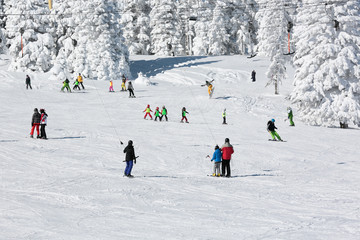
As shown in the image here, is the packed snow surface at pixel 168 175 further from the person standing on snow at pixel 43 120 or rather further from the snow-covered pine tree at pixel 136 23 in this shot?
the snow-covered pine tree at pixel 136 23

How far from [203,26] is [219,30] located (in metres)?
5.80

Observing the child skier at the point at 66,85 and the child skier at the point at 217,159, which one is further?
the child skier at the point at 66,85

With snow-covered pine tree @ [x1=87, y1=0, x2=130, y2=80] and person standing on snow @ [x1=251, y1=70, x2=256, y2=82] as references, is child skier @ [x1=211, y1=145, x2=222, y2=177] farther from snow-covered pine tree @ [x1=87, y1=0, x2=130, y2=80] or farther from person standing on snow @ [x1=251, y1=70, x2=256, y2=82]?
person standing on snow @ [x1=251, y1=70, x2=256, y2=82]

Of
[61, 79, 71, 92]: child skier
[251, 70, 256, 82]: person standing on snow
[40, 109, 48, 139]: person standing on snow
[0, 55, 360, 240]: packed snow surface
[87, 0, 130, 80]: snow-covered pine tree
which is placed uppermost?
[87, 0, 130, 80]: snow-covered pine tree

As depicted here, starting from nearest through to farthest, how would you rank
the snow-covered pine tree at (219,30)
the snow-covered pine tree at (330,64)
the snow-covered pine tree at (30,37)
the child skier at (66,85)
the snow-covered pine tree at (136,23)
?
1. the snow-covered pine tree at (330,64)
2. the child skier at (66,85)
3. the snow-covered pine tree at (30,37)
4. the snow-covered pine tree at (136,23)
5. the snow-covered pine tree at (219,30)

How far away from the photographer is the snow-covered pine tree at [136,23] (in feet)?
217

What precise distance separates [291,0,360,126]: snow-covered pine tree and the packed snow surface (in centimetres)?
183

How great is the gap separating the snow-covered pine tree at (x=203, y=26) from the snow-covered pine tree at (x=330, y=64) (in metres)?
43.3

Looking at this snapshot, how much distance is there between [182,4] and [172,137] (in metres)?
63.2

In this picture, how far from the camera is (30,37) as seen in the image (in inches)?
1850

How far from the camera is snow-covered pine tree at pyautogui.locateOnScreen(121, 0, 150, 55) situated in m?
66.1

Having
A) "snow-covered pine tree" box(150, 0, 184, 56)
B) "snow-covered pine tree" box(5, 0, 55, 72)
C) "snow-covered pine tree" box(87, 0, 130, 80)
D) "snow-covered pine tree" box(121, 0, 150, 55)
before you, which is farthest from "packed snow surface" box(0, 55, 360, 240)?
"snow-covered pine tree" box(121, 0, 150, 55)

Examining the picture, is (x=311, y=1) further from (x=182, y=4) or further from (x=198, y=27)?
(x=182, y=4)

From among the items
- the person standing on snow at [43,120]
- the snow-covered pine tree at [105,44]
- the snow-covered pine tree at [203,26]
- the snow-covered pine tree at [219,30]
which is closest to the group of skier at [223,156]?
the person standing on snow at [43,120]
